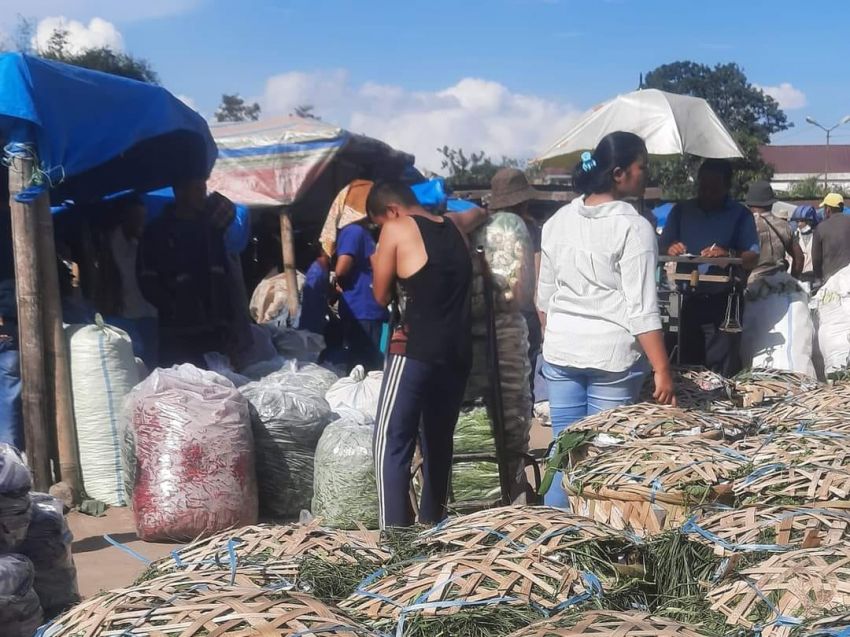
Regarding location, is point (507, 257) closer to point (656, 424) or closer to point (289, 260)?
point (656, 424)

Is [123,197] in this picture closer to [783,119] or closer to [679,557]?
[679,557]

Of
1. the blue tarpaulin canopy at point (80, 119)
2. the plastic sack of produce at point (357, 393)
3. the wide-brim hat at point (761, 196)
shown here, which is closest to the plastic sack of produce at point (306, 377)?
the plastic sack of produce at point (357, 393)

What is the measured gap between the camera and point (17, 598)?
9.88ft

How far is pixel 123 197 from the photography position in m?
7.28

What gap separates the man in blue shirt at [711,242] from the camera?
574 centimetres

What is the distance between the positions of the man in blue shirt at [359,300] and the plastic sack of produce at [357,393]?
88 cm

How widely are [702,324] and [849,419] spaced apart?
2554 millimetres

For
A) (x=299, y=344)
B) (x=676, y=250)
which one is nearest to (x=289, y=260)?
(x=299, y=344)

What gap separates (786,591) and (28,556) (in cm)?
252

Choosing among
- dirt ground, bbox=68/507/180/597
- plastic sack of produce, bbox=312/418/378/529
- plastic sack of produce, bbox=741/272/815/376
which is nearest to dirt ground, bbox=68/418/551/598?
dirt ground, bbox=68/507/180/597

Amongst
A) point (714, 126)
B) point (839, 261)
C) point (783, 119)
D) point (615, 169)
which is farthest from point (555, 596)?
point (783, 119)

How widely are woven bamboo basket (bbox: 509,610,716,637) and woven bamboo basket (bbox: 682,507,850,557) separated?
2.06ft

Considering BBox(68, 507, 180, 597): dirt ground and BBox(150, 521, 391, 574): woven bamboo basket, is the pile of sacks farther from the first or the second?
BBox(150, 521, 391, 574): woven bamboo basket

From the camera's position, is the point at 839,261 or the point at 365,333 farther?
the point at 839,261
